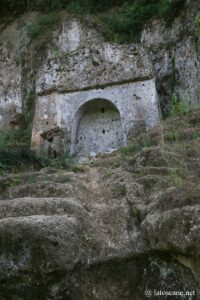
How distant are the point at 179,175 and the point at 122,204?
89cm

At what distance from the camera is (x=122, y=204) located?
22.6ft

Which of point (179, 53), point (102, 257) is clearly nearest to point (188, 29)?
point (179, 53)

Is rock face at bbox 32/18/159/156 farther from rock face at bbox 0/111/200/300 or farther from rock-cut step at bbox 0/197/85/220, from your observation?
rock-cut step at bbox 0/197/85/220

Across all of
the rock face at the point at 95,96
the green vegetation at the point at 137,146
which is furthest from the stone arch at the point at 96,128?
the green vegetation at the point at 137,146

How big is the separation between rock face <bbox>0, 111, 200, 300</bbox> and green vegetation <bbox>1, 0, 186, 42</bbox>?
11122 millimetres

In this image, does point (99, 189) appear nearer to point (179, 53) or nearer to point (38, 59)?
point (179, 53)

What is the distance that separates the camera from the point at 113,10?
19469mm

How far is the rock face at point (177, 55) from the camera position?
14727 mm

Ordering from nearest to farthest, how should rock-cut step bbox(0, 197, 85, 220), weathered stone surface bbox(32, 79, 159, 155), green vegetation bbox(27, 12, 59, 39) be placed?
rock-cut step bbox(0, 197, 85, 220)
weathered stone surface bbox(32, 79, 159, 155)
green vegetation bbox(27, 12, 59, 39)

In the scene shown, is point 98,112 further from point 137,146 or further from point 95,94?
point 137,146

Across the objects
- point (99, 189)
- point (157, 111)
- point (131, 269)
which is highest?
point (157, 111)

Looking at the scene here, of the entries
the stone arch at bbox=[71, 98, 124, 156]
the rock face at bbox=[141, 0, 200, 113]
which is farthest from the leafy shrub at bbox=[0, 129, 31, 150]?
the rock face at bbox=[141, 0, 200, 113]

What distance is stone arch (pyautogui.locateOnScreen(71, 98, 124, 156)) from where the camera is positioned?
14.2 metres

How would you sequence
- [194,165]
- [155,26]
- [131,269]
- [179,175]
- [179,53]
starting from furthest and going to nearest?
[155,26]
[179,53]
[194,165]
[179,175]
[131,269]
